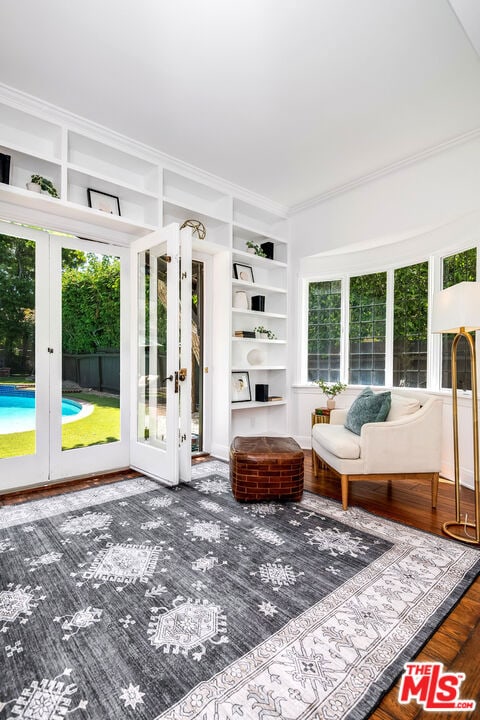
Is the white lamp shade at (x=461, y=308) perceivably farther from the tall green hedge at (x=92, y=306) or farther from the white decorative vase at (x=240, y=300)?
the tall green hedge at (x=92, y=306)

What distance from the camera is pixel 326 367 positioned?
4.74 metres

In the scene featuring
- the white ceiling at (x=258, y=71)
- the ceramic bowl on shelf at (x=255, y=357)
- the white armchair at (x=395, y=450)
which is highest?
the white ceiling at (x=258, y=71)

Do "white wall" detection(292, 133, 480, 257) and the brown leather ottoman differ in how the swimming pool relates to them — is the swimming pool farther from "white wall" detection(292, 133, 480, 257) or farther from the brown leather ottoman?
"white wall" detection(292, 133, 480, 257)

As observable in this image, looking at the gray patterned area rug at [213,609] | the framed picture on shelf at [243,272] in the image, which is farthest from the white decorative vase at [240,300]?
the gray patterned area rug at [213,609]

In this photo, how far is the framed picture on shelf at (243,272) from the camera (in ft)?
14.9

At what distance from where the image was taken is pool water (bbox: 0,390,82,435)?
118 inches

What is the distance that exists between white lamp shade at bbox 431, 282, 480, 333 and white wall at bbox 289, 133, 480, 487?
132 cm

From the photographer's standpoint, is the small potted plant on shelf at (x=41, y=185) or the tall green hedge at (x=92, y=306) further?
the tall green hedge at (x=92, y=306)

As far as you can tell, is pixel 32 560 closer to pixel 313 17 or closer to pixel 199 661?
pixel 199 661

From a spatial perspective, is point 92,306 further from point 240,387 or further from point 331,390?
point 331,390

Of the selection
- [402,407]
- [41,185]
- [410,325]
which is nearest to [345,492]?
[402,407]

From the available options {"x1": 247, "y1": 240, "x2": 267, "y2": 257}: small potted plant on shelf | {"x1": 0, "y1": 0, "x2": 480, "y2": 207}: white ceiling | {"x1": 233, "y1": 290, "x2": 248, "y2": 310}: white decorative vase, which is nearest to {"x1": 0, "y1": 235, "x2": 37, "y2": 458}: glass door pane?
{"x1": 0, "y1": 0, "x2": 480, "y2": 207}: white ceiling

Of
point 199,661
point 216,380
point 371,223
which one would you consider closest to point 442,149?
point 371,223

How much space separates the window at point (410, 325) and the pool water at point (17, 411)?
367 cm
